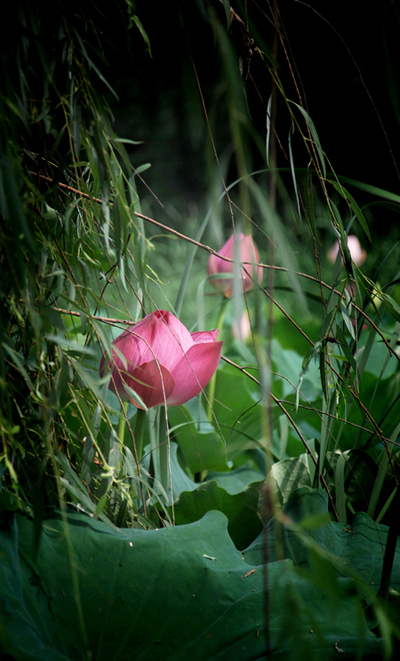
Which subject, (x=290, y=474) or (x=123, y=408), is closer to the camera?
(x=123, y=408)

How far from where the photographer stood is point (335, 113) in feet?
5.61

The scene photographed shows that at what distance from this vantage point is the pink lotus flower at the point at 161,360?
34 cm

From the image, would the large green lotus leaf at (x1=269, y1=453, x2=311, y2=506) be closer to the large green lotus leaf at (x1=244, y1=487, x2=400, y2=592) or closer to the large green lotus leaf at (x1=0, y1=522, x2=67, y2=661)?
the large green lotus leaf at (x1=244, y1=487, x2=400, y2=592)

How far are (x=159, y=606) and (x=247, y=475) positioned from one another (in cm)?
27

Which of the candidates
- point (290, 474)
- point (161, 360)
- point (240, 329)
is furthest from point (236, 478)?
point (240, 329)

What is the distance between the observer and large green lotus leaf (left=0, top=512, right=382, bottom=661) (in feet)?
0.88

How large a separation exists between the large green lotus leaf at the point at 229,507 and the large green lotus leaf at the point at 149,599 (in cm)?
9

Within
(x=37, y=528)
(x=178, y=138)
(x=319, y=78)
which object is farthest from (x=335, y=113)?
(x=37, y=528)

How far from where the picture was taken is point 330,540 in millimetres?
355

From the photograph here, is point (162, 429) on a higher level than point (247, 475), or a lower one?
higher

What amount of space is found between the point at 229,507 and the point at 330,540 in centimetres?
9

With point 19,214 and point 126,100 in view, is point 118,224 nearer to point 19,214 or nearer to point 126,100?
point 19,214

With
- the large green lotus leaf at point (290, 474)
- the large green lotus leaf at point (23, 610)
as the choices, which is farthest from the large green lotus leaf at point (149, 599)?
the large green lotus leaf at point (290, 474)

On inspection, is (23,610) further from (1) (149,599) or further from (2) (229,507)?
(2) (229,507)
